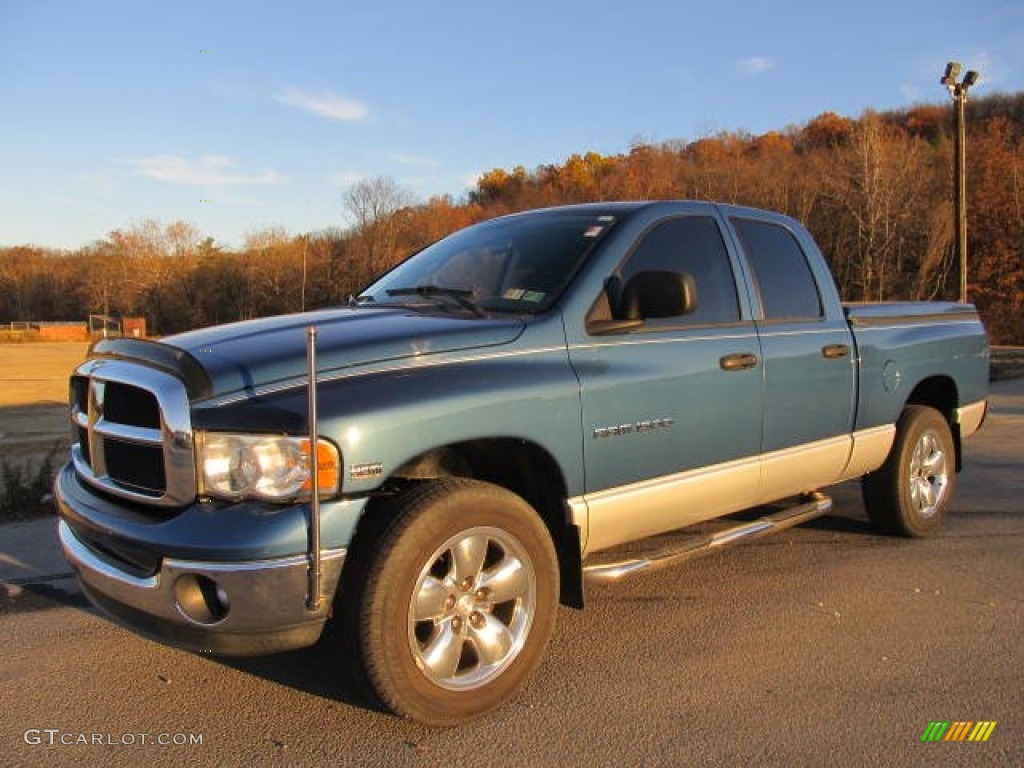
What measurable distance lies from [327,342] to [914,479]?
164 inches

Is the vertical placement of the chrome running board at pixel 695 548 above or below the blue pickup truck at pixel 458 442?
below

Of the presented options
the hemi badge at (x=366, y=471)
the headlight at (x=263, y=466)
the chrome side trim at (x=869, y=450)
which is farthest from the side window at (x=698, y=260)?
the headlight at (x=263, y=466)

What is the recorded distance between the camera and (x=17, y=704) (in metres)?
3.39

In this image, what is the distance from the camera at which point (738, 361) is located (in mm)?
4141

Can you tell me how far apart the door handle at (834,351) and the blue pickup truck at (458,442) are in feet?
0.05

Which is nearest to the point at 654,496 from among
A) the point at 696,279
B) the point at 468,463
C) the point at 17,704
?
the point at 468,463

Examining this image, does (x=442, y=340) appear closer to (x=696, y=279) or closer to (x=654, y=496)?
(x=654, y=496)

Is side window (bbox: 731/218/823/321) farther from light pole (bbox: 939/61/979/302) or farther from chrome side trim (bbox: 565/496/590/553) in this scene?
light pole (bbox: 939/61/979/302)

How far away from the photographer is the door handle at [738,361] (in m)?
4.08

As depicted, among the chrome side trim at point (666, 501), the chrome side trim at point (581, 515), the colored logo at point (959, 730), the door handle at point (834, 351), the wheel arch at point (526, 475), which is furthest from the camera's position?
the door handle at point (834, 351)

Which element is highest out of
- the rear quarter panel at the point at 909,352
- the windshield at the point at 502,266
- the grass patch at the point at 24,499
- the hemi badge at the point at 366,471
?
the windshield at the point at 502,266

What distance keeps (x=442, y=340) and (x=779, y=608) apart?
2.41 meters

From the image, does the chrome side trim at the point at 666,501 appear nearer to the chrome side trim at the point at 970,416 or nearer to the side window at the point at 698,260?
the side window at the point at 698,260

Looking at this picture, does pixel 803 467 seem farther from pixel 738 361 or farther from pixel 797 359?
pixel 738 361
